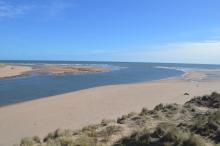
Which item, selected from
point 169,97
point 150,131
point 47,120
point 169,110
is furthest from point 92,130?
point 169,97

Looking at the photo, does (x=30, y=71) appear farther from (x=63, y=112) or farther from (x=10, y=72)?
(x=63, y=112)

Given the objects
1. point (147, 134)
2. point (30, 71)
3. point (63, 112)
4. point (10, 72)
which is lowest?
point (30, 71)

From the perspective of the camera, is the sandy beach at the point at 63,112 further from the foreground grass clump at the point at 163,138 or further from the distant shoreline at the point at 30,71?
the distant shoreline at the point at 30,71

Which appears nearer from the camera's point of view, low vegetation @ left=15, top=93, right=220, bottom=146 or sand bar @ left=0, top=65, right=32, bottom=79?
low vegetation @ left=15, top=93, right=220, bottom=146

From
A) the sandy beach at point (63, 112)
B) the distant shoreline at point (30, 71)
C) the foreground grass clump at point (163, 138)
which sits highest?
the foreground grass clump at point (163, 138)

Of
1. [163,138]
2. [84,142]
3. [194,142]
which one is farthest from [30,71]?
[194,142]

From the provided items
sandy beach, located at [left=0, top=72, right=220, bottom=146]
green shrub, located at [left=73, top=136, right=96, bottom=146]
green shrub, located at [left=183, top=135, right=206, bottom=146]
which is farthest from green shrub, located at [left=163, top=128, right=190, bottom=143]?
sandy beach, located at [left=0, top=72, right=220, bottom=146]

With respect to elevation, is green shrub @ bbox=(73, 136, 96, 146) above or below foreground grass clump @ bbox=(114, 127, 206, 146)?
below

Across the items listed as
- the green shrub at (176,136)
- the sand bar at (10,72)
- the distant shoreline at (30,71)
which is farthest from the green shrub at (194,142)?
the sand bar at (10,72)

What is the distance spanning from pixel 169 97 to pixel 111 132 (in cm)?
1519

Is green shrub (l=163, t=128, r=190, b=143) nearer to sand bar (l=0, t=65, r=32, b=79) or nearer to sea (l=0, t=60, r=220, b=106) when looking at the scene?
sea (l=0, t=60, r=220, b=106)

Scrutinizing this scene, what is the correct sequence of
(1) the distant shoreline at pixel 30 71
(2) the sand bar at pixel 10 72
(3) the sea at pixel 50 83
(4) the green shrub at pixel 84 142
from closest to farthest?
(4) the green shrub at pixel 84 142
(3) the sea at pixel 50 83
(2) the sand bar at pixel 10 72
(1) the distant shoreline at pixel 30 71

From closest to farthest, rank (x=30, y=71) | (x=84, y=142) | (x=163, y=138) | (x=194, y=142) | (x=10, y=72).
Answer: (x=194, y=142) < (x=163, y=138) < (x=84, y=142) < (x=10, y=72) < (x=30, y=71)

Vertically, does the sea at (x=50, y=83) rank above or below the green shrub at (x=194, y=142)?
below
